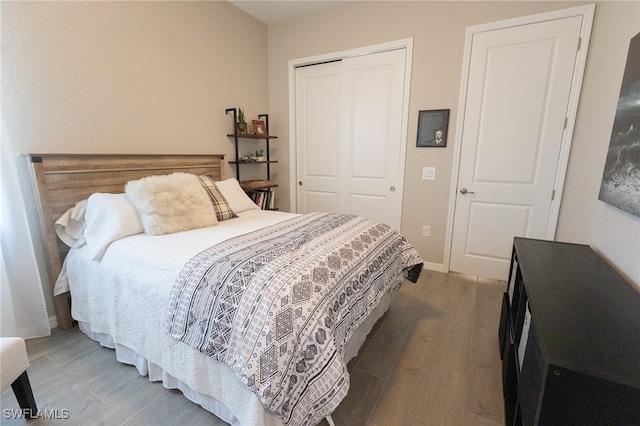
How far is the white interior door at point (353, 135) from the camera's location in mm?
2973

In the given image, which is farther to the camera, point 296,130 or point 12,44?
point 296,130

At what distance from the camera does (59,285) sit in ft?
6.04

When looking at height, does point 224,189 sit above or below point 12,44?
below

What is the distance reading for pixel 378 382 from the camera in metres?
1.53

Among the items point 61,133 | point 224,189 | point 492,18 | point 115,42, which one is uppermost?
point 492,18

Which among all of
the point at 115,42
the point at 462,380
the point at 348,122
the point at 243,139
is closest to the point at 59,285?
the point at 115,42

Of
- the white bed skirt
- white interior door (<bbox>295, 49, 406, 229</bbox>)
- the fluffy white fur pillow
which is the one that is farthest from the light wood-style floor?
white interior door (<bbox>295, 49, 406, 229</bbox>)

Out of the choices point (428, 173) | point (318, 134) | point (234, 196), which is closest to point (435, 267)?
point (428, 173)

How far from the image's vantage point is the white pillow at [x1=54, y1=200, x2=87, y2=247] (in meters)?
1.81

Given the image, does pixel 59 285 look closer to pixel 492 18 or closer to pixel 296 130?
pixel 296 130

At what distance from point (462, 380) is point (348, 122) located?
103 inches

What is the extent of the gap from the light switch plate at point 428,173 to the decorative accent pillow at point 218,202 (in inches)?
75.7

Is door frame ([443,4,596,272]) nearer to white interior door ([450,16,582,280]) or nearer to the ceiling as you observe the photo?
white interior door ([450,16,582,280])

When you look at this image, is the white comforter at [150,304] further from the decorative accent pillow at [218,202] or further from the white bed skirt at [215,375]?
the decorative accent pillow at [218,202]
